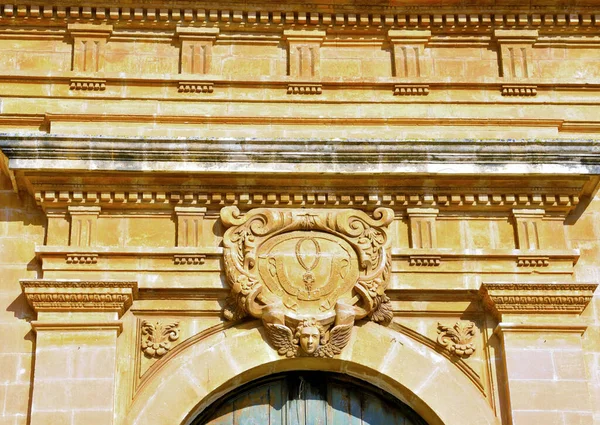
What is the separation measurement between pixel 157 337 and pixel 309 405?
157 centimetres

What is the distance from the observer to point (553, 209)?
12297 mm

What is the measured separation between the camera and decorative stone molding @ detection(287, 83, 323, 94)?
42.3 ft

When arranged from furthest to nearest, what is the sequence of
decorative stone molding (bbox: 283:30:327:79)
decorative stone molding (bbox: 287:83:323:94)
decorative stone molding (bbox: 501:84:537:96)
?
decorative stone molding (bbox: 283:30:327:79), decorative stone molding (bbox: 501:84:537:96), decorative stone molding (bbox: 287:83:323:94)

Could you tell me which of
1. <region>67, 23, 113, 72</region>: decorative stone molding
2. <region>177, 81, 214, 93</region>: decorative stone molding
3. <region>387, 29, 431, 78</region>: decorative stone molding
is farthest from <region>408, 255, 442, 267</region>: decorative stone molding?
<region>67, 23, 113, 72</region>: decorative stone molding

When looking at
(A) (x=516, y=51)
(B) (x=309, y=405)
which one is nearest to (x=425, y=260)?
(B) (x=309, y=405)

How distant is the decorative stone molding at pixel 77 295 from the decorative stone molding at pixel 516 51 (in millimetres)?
4607

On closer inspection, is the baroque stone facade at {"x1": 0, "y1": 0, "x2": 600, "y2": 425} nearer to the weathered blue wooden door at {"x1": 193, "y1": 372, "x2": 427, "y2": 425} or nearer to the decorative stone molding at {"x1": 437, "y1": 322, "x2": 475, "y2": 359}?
the decorative stone molding at {"x1": 437, "y1": 322, "x2": 475, "y2": 359}

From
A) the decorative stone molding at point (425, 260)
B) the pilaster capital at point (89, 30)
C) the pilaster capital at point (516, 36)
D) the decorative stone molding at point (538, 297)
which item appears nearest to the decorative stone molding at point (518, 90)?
the pilaster capital at point (516, 36)

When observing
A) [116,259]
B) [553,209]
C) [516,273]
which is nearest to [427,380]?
[516,273]

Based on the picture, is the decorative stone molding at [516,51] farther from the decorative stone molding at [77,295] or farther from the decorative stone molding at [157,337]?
the decorative stone molding at [77,295]

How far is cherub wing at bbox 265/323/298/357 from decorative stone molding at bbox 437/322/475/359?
1365 millimetres

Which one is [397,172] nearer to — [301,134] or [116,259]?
[301,134]

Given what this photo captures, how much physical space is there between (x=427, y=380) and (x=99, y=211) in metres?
3.47

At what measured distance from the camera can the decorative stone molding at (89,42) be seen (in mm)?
13023
